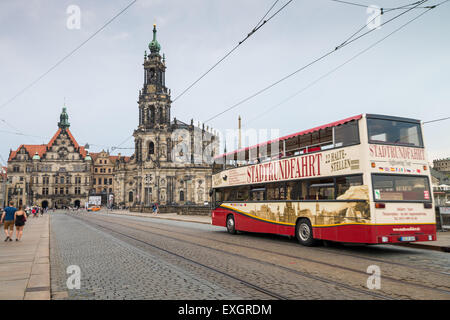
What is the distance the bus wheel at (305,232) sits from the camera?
1189 centimetres

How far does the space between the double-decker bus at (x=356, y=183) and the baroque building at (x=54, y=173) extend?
3672 inches

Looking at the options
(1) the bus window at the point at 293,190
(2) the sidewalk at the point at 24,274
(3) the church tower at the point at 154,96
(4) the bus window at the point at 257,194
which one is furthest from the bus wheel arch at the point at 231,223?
(3) the church tower at the point at 154,96

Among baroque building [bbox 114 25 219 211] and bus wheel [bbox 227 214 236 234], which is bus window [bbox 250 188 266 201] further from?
baroque building [bbox 114 25 219 211]

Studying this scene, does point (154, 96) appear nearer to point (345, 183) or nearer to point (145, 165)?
point (145, 165)

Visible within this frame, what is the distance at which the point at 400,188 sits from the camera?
1026 cm

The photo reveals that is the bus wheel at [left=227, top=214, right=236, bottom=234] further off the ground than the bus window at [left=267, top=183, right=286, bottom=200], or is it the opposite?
the bus window at [left=267, top=183, right=286, bottom=200]

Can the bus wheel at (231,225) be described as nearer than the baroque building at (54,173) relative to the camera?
Yes

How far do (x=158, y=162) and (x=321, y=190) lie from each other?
7333 centimetres

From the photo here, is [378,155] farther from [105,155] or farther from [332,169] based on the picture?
[105,155]

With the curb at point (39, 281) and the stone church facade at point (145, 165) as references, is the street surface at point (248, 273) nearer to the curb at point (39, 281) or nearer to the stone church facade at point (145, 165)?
the curb at point (39, 281)

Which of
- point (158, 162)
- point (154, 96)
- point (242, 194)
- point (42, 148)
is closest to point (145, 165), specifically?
point (158, 162)

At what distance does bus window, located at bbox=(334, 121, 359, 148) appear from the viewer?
34.3ft

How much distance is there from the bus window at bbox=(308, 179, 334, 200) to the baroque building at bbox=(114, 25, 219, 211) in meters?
69.1

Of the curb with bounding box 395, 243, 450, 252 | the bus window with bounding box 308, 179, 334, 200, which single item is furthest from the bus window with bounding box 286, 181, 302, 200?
the curb with bounding box 395, 243, 450, 252
